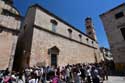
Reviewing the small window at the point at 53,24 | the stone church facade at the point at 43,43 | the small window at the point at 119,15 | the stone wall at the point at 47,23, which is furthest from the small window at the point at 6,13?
the small window at the point at 119,15

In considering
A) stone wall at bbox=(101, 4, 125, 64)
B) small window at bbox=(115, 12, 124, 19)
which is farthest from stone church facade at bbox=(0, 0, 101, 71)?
small window at bbox=(115, 12, 124, 19)

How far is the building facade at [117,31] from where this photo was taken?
1611 centimetres

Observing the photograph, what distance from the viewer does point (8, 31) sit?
11680mm

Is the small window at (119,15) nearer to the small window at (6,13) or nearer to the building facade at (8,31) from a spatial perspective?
the building facade at (8,31)

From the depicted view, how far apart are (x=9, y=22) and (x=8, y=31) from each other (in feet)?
3.59

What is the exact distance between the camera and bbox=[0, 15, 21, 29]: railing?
37.8 feet

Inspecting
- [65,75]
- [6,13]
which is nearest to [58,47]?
[65,75]

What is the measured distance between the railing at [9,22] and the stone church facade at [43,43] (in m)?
1.30

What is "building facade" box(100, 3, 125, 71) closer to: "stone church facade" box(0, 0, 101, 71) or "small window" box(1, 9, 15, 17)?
"stone church facade" box(0, 0, 101, 71)

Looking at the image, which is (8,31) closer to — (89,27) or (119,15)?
(119,15)

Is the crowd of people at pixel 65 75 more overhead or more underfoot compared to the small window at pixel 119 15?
more underfoot

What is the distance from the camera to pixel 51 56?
13648 millimetres

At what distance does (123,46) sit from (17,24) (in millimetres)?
15034

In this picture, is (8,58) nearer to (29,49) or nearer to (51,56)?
(29,49)
